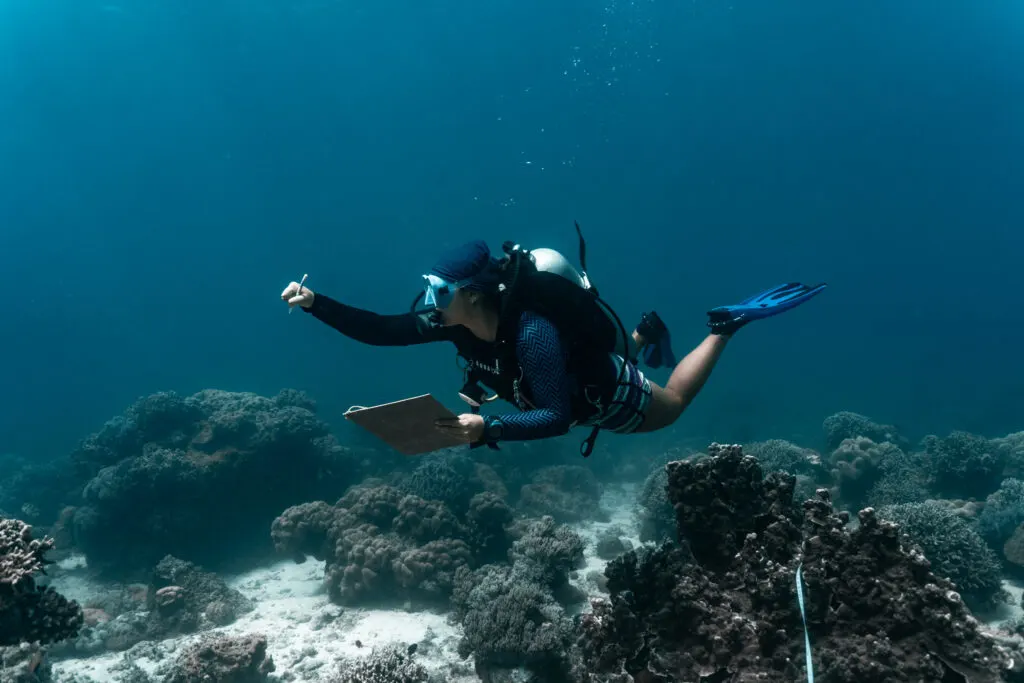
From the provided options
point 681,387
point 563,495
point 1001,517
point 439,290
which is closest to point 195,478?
point 563,495

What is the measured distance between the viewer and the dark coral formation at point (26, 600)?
551 cm

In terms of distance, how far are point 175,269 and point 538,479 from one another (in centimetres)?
11343

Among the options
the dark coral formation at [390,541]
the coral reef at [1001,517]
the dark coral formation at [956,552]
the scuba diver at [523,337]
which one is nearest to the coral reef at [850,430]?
the coral reef at [1001,517]

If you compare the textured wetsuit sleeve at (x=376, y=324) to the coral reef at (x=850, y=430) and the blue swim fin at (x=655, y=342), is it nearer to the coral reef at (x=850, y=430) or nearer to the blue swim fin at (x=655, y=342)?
the blue swim fin at (x=655, y=342)

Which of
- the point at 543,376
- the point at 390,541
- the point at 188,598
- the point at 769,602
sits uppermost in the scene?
the point at 543,376

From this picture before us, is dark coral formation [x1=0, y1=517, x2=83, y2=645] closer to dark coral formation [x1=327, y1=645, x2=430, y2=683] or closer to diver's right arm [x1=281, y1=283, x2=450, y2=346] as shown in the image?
dark coral formation [x1=327, y1=645, x2=430, y2=683]

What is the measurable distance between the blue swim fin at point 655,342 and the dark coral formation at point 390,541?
557 centimetres

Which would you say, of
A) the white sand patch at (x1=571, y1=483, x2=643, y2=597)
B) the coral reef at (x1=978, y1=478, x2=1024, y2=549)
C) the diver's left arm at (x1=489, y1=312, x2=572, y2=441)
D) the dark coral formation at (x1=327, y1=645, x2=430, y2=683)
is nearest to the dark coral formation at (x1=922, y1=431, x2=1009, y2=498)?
the coral reef at (x1=978, y1=478, x2=1024, y2=549)

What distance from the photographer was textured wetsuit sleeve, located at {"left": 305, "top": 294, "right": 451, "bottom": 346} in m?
4.68

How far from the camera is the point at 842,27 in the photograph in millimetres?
63688

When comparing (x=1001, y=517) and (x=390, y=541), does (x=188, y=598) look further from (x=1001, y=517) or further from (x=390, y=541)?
(x=1001, y=517)

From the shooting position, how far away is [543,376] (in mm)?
3811

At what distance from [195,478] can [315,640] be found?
7.35 meters

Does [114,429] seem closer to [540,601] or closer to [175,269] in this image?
[540,601]
